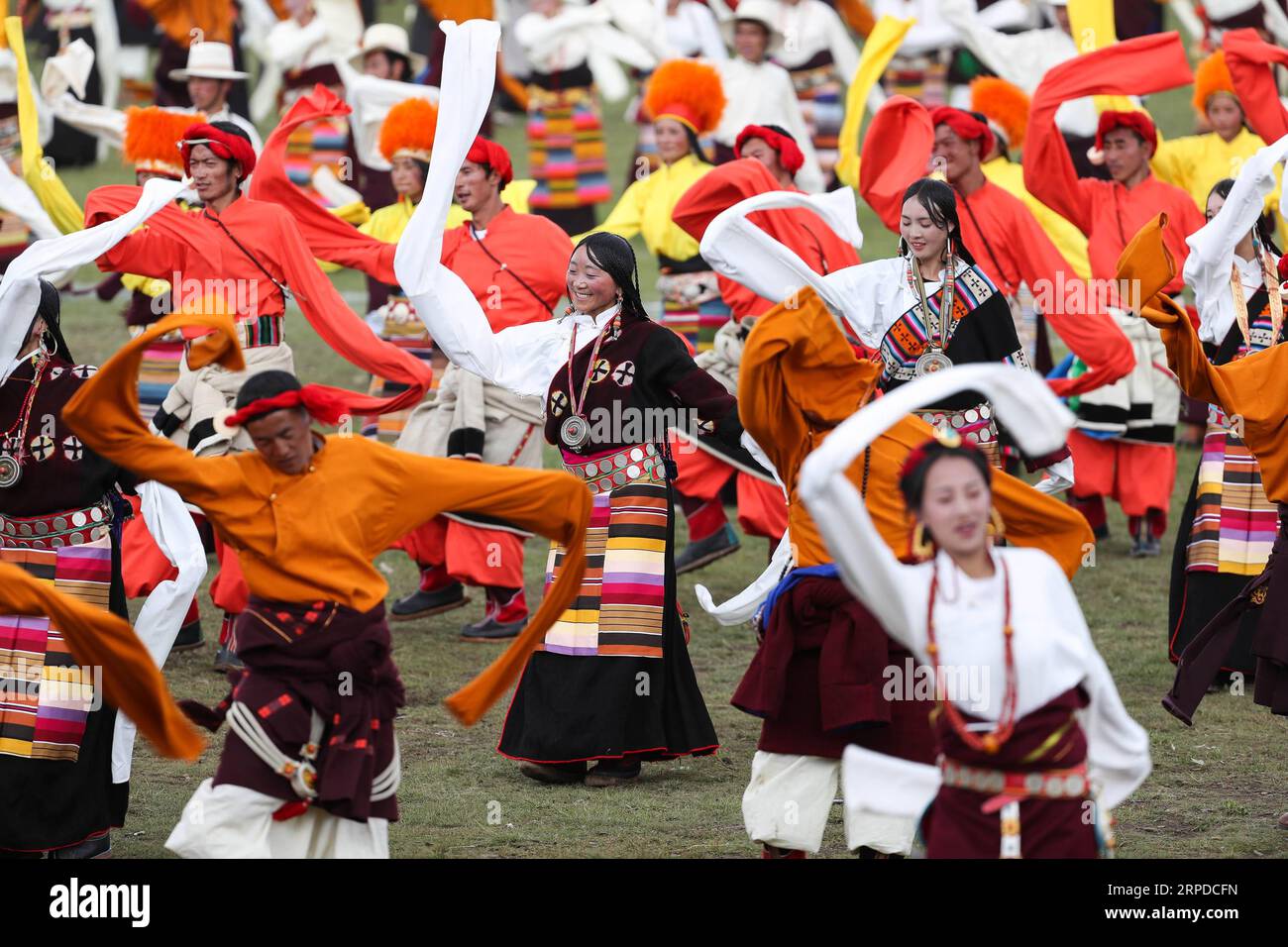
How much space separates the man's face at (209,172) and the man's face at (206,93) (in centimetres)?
405

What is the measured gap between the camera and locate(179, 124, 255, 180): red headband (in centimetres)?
784

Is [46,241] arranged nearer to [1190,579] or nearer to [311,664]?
[311,664]

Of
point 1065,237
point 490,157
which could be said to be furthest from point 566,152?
point 490,157

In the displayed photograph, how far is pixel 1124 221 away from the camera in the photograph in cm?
966

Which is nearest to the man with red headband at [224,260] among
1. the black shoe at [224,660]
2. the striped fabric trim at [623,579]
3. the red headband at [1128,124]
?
the black shoe at [224,660]

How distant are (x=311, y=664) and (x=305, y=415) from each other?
0.58 m

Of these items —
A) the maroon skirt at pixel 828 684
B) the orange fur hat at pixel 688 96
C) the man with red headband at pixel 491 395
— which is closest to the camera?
the maroon skirt at pixel 828 684

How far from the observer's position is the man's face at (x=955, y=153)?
8.47 metres

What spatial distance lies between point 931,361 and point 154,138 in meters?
4.34

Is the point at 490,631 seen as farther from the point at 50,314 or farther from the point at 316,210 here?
the point at 50,314

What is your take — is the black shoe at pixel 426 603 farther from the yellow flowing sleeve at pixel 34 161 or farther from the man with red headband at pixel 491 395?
the yellow flowing sleeve at pixel 34 161
